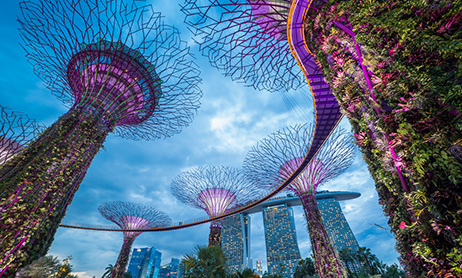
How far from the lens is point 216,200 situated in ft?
77.2

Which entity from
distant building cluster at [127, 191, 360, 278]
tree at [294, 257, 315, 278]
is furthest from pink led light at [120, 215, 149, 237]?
distant building cluster at [127, 191, 360, 278]

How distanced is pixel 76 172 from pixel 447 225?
10.7m

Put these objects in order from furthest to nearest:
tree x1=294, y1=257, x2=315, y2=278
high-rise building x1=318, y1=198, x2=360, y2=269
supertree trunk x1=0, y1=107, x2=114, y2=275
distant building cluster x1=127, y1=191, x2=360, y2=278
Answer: distant building cluster x1=127, y1=191, x2=360, y2=278, high-rise building x1=318, y1=198, x2=360, y2=269, tree x1=294, y1=257, x2=315, y2=278, supertree trunk x1=0, y1=107, x2=114, y2=275

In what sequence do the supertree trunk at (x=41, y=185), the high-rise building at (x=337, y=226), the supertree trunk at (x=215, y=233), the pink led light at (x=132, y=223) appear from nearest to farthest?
the supertree trunk at (x=41, y=185) < the supertree trunk at (x=215, y=233) < the pink led light at (x=132, y=223) < the high-rise building at (x=337, y=226)

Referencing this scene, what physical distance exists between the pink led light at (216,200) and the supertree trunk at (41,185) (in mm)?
16316

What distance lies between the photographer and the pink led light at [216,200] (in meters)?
23.1

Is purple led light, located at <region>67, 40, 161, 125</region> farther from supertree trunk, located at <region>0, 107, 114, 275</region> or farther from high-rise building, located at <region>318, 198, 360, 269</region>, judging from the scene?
high-rise building, located at <region>318, 198, 360, 269</region>

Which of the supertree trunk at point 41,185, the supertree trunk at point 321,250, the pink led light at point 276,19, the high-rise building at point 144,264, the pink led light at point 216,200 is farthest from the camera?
the high-rise building at point 144,264

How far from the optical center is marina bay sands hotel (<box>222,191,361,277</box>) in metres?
87.8

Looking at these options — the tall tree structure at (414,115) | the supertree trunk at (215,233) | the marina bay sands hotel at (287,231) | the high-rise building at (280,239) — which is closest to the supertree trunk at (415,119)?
the tall tree structure at (414,115)

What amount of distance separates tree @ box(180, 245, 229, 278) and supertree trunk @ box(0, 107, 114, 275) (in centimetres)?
601

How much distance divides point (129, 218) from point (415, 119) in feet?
106

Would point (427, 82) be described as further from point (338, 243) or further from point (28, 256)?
point (338, 243)

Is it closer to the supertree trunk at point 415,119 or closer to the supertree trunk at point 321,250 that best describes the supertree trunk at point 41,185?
the supertree trunk at point 415,119
